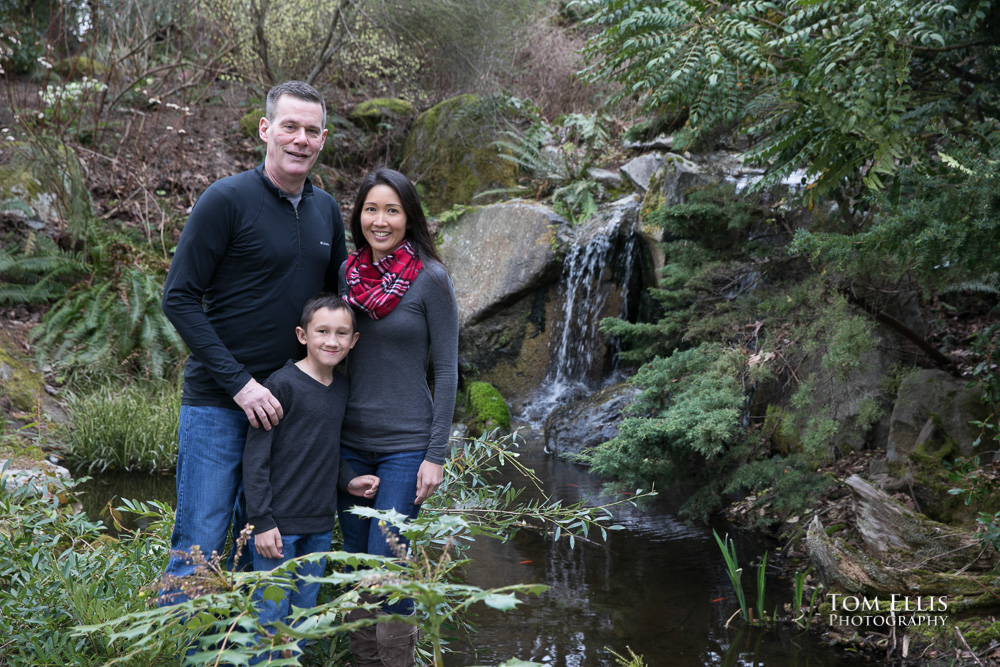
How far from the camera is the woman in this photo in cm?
246

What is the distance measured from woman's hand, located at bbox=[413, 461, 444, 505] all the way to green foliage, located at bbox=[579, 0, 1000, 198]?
2.40 metres

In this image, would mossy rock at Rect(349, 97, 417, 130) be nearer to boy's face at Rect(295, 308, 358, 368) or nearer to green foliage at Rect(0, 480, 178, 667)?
green foliage at Rect(0, 480, 178, 667)

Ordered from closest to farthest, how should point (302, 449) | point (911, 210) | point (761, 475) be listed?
point (302, 449), point (911, 210), point (761, 475)

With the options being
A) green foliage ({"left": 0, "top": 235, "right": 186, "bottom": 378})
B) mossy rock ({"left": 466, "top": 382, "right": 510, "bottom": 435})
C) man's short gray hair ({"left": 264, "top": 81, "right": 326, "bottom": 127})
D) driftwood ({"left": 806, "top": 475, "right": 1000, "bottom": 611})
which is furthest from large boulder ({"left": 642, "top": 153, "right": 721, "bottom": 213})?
man's short gray hair ({"left": 264, "top": 81, "right": 326, "bottom": 127})

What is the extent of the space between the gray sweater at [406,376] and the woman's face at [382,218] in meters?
0.15

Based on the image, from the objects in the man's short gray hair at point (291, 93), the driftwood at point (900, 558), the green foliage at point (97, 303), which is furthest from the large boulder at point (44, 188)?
the driftwood at point (900, 558)

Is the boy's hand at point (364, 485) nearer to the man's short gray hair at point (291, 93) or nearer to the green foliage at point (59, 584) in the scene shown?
the green foliage at point (59, 584)

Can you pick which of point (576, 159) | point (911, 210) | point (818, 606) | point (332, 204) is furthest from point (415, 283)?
point (576, 159)

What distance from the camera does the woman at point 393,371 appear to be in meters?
2.46

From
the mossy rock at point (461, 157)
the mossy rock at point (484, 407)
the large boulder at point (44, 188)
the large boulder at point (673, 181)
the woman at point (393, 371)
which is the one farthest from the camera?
the mossy rock at point (461, 157)

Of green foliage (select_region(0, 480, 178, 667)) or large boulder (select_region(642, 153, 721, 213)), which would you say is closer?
green foliage (select_region(0, 480, 178, 667))

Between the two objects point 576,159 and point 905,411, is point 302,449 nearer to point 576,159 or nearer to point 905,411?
point 905,411

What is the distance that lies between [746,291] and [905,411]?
4.76 ft

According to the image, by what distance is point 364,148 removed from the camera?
39.0ft
